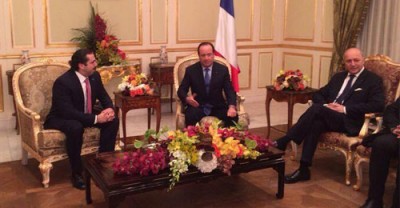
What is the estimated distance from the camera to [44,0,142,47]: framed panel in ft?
18.1

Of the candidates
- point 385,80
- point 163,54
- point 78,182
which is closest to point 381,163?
point 385,80

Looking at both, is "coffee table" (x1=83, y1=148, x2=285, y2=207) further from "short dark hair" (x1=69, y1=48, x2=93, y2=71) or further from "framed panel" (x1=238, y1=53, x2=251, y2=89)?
"framed panel" (x1=238, y1=53, x2=251, y2=89)

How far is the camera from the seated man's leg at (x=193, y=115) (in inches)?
158

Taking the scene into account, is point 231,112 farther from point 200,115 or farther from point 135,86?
point 135,86

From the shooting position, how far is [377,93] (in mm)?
3701

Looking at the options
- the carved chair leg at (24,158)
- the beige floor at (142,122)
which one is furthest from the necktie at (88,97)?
the beige floor at (142,122)

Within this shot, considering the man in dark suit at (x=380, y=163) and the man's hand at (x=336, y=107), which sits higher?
the man's hand at (x=336, y=107)

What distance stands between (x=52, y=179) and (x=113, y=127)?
68 centimetres

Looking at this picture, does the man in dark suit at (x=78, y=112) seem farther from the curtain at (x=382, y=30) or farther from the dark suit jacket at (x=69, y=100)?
the curtain at (x=382, y=30)

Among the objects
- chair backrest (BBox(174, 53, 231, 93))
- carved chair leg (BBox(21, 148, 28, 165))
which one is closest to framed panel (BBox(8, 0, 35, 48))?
carved chair leg (BBox(21, 148, 28, 165))

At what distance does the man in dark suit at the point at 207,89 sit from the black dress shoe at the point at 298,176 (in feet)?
2.46

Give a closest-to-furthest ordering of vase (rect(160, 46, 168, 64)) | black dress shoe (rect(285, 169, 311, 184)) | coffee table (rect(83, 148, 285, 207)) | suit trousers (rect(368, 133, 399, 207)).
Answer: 1. coffee table (rect(83, 148, 285, 207))
2. suit trousers (rect(368, 133, 399, 207))
3. black dress shoe (rect(285, 169, 311, 184))
4. vase (rect(160, 46, 168, 64))

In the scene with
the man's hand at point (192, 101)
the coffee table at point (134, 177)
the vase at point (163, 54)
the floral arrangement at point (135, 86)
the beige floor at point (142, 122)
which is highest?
the vase at point (163, 54)

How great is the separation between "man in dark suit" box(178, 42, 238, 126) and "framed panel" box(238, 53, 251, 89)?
295 cm
